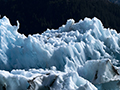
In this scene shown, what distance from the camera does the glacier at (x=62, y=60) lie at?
29.3 feet

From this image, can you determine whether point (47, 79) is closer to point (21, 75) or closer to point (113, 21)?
point (21, 75)

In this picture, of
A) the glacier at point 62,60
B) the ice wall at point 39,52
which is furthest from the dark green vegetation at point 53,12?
the ice wall at point 39,52

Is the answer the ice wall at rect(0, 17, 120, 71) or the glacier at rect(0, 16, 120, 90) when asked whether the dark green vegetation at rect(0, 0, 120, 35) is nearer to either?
the glacier at rect(0, 16, 120, 90)

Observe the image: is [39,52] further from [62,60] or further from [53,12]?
[53,12]

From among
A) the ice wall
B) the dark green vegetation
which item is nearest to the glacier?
the ice wall

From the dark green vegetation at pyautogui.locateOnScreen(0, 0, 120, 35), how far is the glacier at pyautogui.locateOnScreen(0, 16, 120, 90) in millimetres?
32818

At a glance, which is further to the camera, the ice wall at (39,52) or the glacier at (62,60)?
the ice wall at (39,52)

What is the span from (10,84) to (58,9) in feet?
149

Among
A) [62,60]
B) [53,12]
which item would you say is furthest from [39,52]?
[53,12]

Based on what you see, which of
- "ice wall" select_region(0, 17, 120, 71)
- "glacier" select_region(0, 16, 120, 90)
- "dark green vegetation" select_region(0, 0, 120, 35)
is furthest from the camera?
"dark green vegetation" select_region(0, 0, 120, 35)

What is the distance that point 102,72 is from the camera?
1094 centimetres

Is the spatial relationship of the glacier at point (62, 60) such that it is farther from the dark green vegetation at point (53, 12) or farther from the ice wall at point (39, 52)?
the dark green vegetation at point (53, 12)

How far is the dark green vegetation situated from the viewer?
2024 inches

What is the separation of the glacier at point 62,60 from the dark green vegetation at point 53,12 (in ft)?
108
